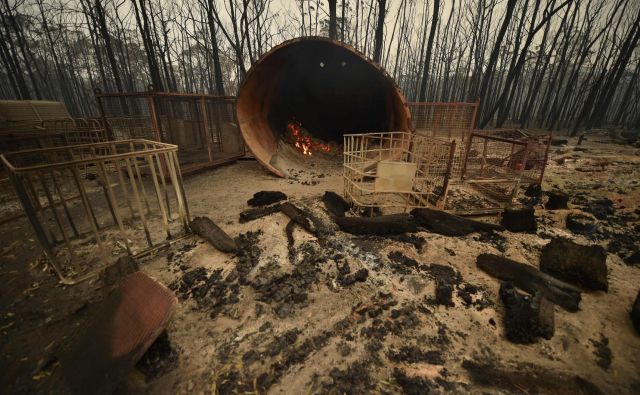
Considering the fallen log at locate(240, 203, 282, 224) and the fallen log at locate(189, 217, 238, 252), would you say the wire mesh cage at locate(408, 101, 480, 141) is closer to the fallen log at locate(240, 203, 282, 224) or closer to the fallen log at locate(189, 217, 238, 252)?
the fallen log at locate(240, 203, 282, 224)

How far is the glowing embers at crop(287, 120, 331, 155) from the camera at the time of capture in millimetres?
9906

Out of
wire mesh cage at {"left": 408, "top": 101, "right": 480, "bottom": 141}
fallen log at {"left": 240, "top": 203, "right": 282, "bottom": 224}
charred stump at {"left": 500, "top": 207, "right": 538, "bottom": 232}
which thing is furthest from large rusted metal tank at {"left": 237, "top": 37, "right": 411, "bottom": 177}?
charred stump at {"left": 500, "top": 207, "right": 538, "bottom": 232}

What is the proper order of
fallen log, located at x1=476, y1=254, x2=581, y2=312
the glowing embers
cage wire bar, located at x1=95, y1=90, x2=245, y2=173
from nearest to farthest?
fallen log, located at x1=476, y1=254, x2=581, y2=312, cage wire bar, located at x1=95, y1=90, x2=245, y2=173, the glowing embers

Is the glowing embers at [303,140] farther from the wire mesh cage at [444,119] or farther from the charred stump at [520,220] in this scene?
the charred stump at [520,220]

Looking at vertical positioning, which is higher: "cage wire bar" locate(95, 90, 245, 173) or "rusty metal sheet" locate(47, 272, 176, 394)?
"cage wire bar" locate(95, 90, 245, 173)

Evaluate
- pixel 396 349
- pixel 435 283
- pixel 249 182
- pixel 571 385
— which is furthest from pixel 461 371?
pixel 249 182

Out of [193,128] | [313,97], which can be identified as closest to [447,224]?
[313,97]

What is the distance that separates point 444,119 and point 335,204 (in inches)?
263

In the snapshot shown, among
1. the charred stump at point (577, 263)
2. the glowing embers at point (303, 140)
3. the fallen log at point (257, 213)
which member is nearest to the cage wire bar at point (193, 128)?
the glowing embers at point (303, 140)

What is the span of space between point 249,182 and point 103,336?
5357 millimetres

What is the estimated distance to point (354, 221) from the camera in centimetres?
452

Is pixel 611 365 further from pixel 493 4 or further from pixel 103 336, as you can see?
pixel 493 4

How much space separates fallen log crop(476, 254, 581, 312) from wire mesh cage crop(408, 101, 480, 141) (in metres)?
6.55

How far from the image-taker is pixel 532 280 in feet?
10.5
